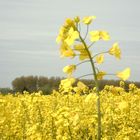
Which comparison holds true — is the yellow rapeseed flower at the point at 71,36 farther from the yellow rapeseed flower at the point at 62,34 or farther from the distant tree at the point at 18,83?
the distant tree at the point at 18,83

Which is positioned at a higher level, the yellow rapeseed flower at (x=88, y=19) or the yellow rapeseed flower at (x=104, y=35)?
the yellow rapeseed flower at (x=88, y=19)

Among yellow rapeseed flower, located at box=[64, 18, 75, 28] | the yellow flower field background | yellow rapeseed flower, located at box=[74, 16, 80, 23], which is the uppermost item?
yellow rapeseed flower, located at box=[74, 16, 80, 23]

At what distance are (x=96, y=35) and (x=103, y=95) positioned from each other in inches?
308

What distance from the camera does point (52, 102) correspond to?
866 centimetres

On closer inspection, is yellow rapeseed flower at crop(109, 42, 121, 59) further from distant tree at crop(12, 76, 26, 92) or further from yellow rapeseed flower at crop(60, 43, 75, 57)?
distant tree at crop(12, 76, 26, 92)

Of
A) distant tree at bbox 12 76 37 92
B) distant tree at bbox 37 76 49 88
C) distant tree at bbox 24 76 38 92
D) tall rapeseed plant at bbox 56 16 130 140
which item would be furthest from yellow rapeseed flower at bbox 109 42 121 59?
distant tree at bbox 24 76 38 92

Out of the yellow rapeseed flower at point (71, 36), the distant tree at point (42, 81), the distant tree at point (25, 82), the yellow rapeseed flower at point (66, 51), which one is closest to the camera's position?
the yellow rapeseed flower at point (71, 36)

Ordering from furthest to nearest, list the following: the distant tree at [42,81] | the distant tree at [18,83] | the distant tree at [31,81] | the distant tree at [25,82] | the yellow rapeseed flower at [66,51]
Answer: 1. the distant tree at [31,81]
2. the distant tree at [25,82]
3. the distant tree at [18,83]
4. the distant tree at [42,81]
5. the yellow rapeseed flower at [66,51]

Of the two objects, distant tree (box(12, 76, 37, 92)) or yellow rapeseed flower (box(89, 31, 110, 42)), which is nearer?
yellow rapeseed flower (box(89, 31, 110, 42))

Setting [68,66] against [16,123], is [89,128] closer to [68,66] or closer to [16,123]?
[16,123]

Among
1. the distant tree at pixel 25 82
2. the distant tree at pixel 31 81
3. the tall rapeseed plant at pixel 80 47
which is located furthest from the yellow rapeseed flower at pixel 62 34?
the distant tree at pixel 31 81

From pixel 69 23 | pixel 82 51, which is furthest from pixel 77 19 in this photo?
pixel 82 51

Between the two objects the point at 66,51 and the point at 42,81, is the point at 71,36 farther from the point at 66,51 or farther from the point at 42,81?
the point at 42,81

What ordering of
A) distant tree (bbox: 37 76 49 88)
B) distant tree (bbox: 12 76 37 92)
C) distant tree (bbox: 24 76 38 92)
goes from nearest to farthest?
distant tree (bbox: 37 76 49 88)
distant tree (bbox: 12 76 37 92)
distant tree (bbox: 24 76 38 92)
